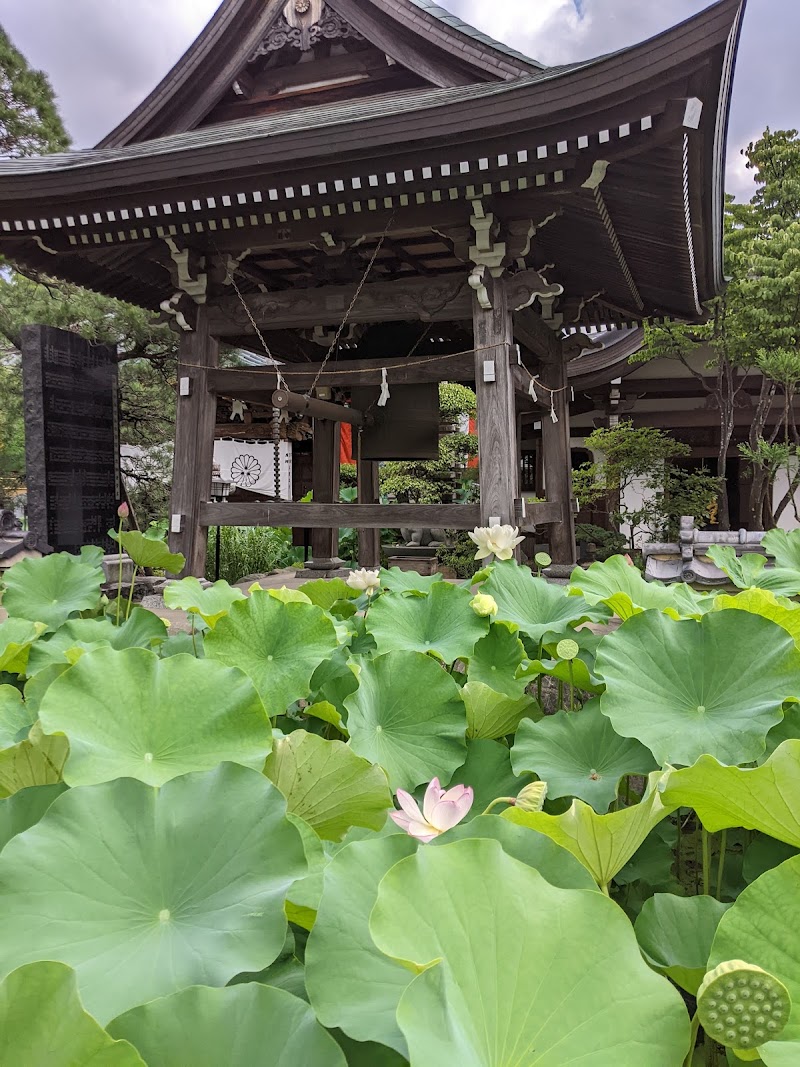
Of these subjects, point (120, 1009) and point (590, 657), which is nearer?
point (120, 1009)

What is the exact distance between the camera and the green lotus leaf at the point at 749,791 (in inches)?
18.7

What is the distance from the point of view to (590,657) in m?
0.99

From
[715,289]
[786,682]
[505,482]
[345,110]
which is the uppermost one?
[345,110]

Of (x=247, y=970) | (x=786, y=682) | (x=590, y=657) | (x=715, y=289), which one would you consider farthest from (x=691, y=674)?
(x=715, y=289)

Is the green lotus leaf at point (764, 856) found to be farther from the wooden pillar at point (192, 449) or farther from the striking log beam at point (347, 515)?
the wooden pillar at point (192, 449)

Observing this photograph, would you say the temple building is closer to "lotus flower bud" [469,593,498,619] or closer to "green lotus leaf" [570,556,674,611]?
"green lotus leaf" [570,556,674,611]

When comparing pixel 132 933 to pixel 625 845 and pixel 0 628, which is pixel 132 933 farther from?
pixel 0 628

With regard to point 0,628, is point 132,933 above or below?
below

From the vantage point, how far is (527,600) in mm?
1169

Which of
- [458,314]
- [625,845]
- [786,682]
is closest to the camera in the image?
[625,845]

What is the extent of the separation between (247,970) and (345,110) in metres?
5.82

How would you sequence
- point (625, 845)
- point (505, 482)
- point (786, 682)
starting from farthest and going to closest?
point (505, 482), point (786, 682), point (625, 845)

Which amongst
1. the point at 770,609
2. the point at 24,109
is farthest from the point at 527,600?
the point at 24,109

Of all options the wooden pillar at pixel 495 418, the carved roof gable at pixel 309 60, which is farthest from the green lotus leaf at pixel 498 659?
the carved roof gable at pixel 309 60
